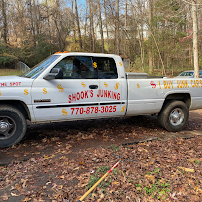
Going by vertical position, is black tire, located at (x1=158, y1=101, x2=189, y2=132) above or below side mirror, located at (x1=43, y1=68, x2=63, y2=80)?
below

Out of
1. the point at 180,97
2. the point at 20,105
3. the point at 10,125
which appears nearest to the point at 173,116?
the point at 180,97

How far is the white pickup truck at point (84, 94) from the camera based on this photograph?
393 centimetres

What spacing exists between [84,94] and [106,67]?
91 centimetres

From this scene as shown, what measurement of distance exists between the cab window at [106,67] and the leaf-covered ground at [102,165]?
1.50 meters

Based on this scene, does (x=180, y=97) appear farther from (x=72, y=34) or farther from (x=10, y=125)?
(x=72, y=34)

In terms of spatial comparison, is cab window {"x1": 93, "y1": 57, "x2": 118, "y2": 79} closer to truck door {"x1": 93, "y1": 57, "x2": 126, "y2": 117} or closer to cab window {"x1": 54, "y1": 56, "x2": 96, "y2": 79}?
truck door {"x1": 93, "y1": 57, "x2": 126, "y2": 117}

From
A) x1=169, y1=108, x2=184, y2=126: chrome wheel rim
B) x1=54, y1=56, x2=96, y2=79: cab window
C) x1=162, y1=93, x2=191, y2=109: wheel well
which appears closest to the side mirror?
x1=54, y1=56, x2=96, y2=79: cab window

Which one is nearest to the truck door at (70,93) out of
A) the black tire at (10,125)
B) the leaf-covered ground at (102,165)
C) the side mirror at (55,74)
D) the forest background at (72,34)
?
the side mirror at (55,74)

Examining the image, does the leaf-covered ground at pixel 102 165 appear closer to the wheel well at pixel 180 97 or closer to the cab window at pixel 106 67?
the wheel well at pixel 180 97

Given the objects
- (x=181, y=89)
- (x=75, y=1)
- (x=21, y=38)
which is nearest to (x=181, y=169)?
(x=181, y=89)

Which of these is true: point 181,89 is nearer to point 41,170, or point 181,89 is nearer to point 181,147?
point 181,147

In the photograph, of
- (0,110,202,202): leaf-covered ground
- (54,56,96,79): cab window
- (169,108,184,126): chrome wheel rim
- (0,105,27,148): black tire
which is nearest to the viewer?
(0,110,202,202): leaf-covered ground

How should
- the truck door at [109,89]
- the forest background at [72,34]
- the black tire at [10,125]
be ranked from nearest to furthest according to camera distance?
the black tire at [10,125] → the truck door at [109,89] → the forest background at [72,34]

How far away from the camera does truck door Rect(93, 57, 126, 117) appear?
453cm
